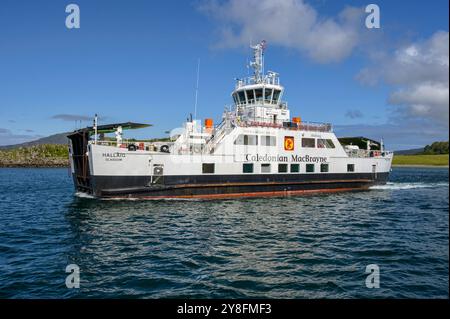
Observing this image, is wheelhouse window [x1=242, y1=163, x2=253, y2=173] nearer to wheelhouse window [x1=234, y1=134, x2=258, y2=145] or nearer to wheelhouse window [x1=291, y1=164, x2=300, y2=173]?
wheelhouse window [x1=234, y1=134, x2=258, y2=145]

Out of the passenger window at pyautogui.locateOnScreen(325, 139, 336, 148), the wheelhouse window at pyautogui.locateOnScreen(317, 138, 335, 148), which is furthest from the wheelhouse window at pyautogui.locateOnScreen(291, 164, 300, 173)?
the passenger window at pyautogui.locateOnScreen(325, 139, 336, 148)

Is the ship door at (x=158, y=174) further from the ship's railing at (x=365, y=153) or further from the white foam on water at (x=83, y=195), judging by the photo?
the ship's railing at (x=365, y=153)

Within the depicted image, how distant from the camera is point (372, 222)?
1798 cm

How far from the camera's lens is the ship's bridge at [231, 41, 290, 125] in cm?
3155

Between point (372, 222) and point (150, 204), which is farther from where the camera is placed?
point (150, 204)

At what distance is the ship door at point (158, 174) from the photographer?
24406 mm

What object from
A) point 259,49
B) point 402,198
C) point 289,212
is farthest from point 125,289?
point 259,49

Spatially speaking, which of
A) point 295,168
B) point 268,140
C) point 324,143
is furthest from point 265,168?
point 324,143

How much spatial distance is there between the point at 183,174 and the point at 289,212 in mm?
8518

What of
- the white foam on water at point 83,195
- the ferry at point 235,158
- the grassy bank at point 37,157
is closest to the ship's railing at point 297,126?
the ferry at point 235,158

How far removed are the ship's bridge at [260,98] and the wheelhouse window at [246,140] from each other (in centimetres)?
326

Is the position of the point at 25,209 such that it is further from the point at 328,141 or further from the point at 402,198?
the point at 402,198

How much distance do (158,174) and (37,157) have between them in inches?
3868
